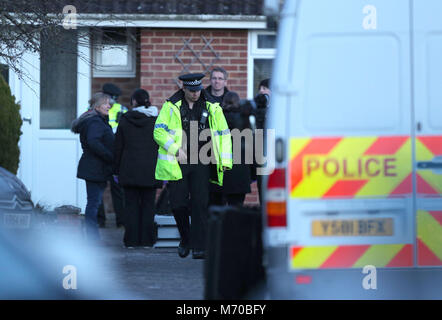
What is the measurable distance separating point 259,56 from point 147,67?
1632mm

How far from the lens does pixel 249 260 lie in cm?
722

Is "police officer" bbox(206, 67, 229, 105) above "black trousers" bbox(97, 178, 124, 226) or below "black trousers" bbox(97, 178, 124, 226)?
above

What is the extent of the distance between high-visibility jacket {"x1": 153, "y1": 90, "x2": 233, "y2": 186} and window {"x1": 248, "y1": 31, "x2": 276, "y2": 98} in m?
4.23

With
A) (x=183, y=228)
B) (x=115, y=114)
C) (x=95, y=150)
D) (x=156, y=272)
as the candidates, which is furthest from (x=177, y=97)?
(x=115, y=114)

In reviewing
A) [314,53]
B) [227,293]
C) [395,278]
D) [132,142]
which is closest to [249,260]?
[227,293]

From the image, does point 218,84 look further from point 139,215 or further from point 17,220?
point 17,220

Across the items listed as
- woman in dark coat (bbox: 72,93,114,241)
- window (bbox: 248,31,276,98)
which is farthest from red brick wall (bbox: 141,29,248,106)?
woman in dark coat (bbox: 72,93,114,241)

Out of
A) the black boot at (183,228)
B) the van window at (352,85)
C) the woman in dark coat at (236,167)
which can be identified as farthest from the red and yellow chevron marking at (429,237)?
the woman in dark coat at (236,167)

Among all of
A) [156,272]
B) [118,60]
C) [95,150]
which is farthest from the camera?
[118,60]

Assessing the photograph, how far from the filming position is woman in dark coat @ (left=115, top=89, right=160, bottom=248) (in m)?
11.6

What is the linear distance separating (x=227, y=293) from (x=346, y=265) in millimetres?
822

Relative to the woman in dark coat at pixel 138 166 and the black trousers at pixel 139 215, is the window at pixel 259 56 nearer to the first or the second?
the woman in dark coat at pixel 138 166

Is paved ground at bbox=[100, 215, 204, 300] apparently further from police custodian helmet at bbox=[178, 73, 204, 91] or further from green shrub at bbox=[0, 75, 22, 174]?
green shrub at bbox=[0, 75, 22, 174]

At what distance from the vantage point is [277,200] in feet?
21.0
